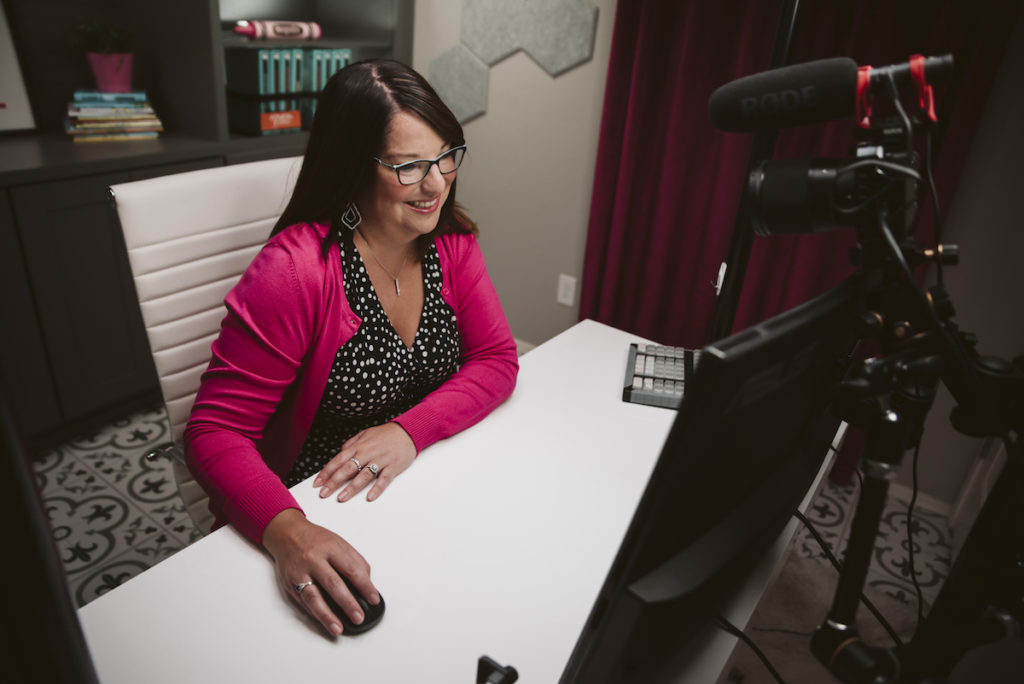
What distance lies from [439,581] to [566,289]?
1.96 metres

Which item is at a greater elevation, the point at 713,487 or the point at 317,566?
the point at 713,487

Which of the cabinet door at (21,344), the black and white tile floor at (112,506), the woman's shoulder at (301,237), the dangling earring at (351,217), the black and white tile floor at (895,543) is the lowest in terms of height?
the black and white tile floor at (112,506)

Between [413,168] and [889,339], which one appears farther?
[413,168]

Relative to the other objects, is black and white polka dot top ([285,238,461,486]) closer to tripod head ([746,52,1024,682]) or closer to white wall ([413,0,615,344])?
tripod head ([746,52,1024,682])

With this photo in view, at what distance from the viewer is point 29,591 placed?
28 centimetres

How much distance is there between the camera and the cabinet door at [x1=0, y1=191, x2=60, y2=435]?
1814mm

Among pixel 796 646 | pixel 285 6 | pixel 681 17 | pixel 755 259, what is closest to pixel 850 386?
pixel 796 646

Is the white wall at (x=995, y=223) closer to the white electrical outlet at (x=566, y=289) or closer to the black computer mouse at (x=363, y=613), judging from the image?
the white electrical outlet at (x=566, y=289)

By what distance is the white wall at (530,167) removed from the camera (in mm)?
2418

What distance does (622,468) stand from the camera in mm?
1057

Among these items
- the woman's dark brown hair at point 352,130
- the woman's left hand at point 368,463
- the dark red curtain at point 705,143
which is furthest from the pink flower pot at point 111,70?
the woman's left hand at point 368,463

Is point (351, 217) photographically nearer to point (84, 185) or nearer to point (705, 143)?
point (84, 185)

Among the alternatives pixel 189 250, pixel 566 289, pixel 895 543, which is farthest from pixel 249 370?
pixel 895 543

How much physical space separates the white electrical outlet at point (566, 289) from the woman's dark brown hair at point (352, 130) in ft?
5.04
